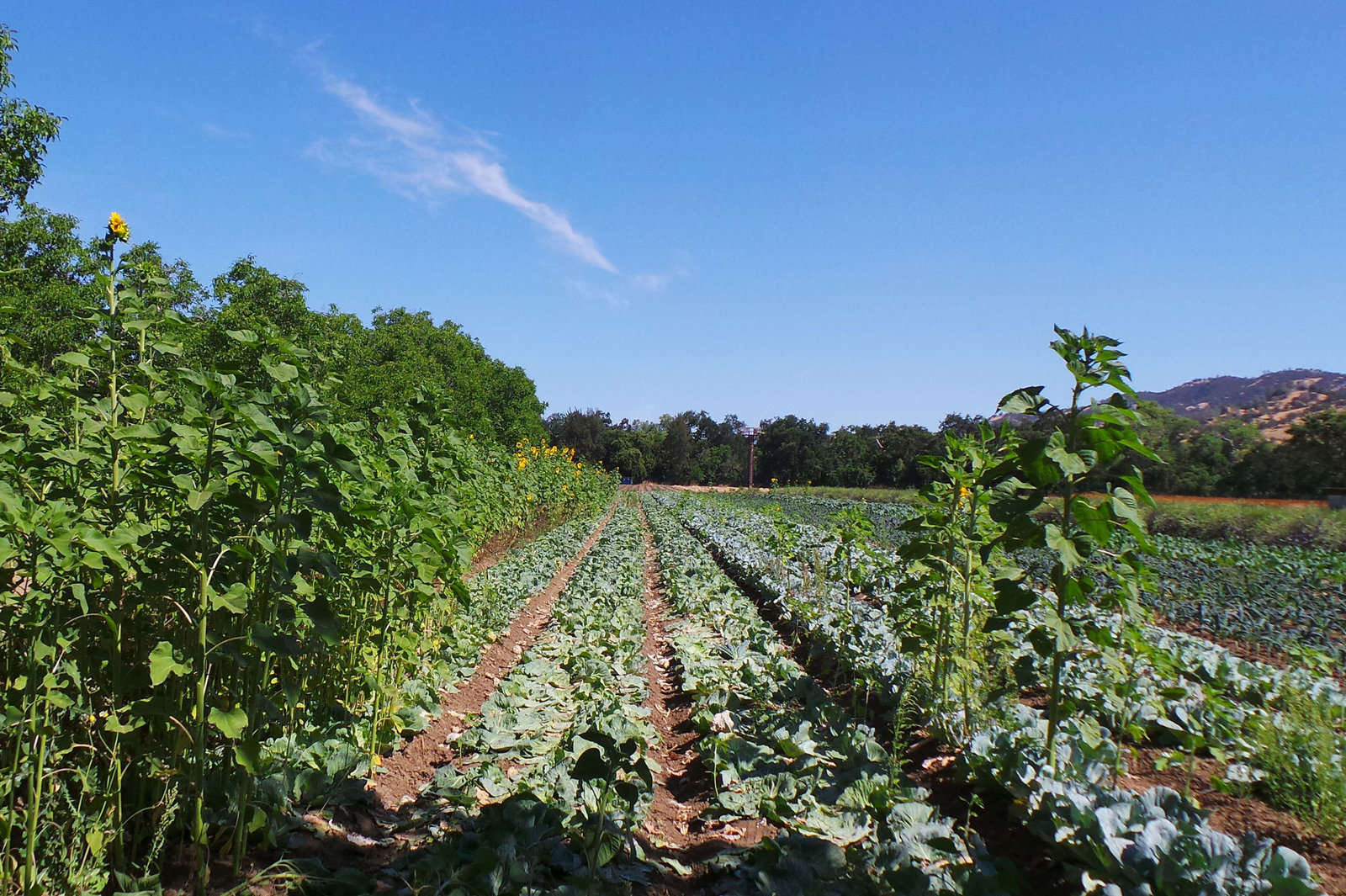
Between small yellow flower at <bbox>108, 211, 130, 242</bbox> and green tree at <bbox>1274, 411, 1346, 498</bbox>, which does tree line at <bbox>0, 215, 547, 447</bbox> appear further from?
green tree at <bbox>1274, 411, 1346, 498</bbox>

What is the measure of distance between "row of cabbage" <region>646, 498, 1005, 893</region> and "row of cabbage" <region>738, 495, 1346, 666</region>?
2253 millimetres

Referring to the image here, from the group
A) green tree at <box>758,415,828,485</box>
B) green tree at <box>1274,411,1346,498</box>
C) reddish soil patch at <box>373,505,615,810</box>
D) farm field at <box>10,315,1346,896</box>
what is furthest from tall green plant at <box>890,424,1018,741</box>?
green tree at <box>758,415,828,485</box>

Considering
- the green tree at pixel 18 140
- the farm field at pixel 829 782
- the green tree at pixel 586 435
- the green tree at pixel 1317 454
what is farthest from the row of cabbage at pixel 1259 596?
the green tree at pixel 586 435

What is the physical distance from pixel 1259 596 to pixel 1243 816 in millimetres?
7768

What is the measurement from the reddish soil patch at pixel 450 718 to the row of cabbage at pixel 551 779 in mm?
182

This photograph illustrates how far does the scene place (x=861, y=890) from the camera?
8.13 ft

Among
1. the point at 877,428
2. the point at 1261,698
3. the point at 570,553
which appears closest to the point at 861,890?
the point at 1261,698

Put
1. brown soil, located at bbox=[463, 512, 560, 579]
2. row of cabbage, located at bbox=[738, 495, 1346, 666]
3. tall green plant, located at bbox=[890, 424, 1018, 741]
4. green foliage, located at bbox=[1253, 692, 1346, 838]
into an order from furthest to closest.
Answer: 1. brown soil, located at bbox=[463, 512, 560, 579]
2. row of cabbage, located at bbox=[738, 495, 1346, 666]
3. tall green plant, located at bbox=[890, 424, 1018, 741]
4. green foliage, located at bbox=[1253, 692, 1346, 838]

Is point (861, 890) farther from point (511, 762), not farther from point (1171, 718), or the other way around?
point (1171, 718)

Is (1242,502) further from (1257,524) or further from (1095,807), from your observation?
(1095,807)

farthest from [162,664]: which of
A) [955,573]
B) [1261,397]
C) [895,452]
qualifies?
[1261,397]

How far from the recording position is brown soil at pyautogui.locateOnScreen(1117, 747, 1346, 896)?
2.85 metres

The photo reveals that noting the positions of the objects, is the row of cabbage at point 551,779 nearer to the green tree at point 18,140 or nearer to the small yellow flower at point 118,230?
the small yellow flower at point 118,230

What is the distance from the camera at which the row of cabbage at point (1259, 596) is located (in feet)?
25.2
